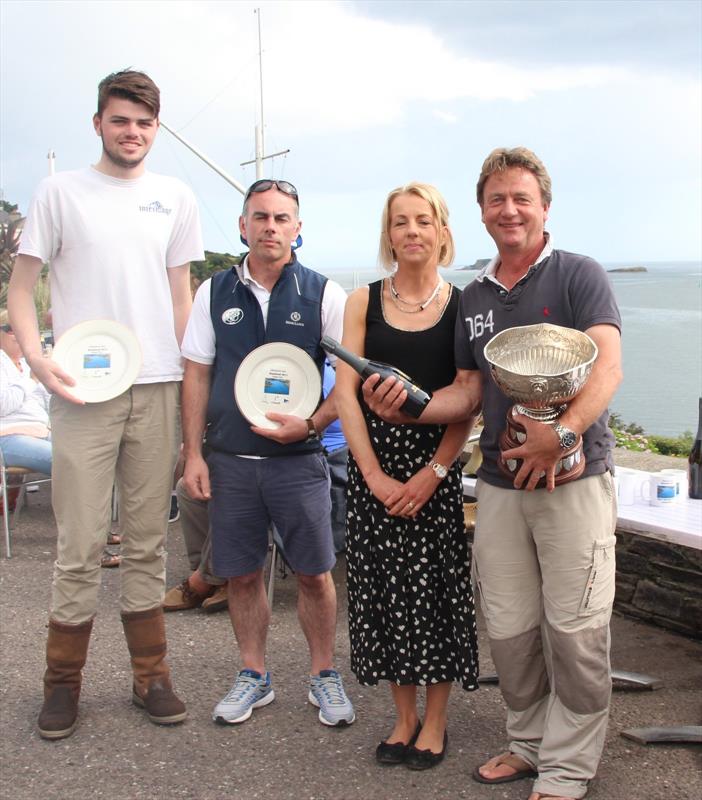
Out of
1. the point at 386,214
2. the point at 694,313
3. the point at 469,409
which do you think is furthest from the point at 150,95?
the point at 694,313

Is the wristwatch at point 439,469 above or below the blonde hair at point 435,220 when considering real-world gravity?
below

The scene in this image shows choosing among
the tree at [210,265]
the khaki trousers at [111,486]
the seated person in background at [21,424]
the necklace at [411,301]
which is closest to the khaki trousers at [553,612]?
the necklace at [411,301]

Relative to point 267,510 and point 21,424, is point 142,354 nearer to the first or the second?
point 267,510

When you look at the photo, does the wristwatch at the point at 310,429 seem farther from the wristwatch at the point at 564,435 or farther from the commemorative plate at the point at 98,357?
the wristwatch at the point at 564,435

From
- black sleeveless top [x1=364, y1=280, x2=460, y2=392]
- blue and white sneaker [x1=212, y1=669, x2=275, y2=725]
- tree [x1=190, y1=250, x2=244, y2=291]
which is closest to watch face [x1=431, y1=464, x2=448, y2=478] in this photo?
black sleeveless top [x1=364, y1=280, x2=460, y2=392]

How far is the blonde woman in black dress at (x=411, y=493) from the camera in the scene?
3.14m

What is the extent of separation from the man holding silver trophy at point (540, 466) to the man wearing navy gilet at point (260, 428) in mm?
585

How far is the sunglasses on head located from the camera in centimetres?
352

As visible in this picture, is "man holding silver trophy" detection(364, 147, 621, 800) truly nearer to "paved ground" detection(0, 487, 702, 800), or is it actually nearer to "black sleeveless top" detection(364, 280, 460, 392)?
"black sleeveless top" detection(364, 280, 460, 392)

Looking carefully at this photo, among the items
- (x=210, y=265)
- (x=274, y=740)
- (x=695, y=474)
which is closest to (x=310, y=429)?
(x=274, y=740)

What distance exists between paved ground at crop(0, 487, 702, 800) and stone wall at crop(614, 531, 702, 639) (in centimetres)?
8

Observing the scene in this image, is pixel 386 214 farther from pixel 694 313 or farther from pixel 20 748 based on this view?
pixel 694 313

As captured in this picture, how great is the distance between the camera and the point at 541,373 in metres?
2.66

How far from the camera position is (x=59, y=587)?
349 centimetres
